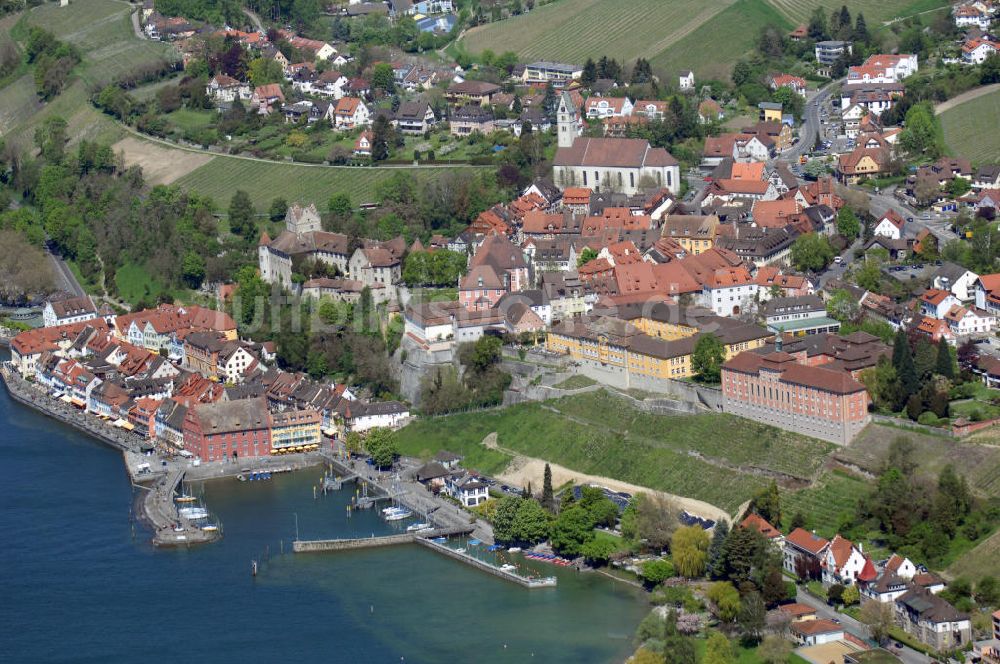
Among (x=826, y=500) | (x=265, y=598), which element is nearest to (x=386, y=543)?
(x=265, y=598)

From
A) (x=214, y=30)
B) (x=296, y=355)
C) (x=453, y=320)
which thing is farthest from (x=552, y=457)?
(x=214, y=30)

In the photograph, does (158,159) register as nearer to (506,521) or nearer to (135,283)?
(135,283)

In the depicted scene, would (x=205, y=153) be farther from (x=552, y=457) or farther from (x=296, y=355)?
(x=552, y=457)

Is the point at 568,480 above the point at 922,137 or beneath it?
beneath

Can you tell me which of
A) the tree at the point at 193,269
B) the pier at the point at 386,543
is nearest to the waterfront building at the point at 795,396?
the pier at the point at 386,543

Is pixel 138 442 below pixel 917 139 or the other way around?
below

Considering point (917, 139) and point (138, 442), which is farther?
point (917, 139)

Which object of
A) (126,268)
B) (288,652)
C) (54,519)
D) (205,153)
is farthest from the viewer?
(205,153)
